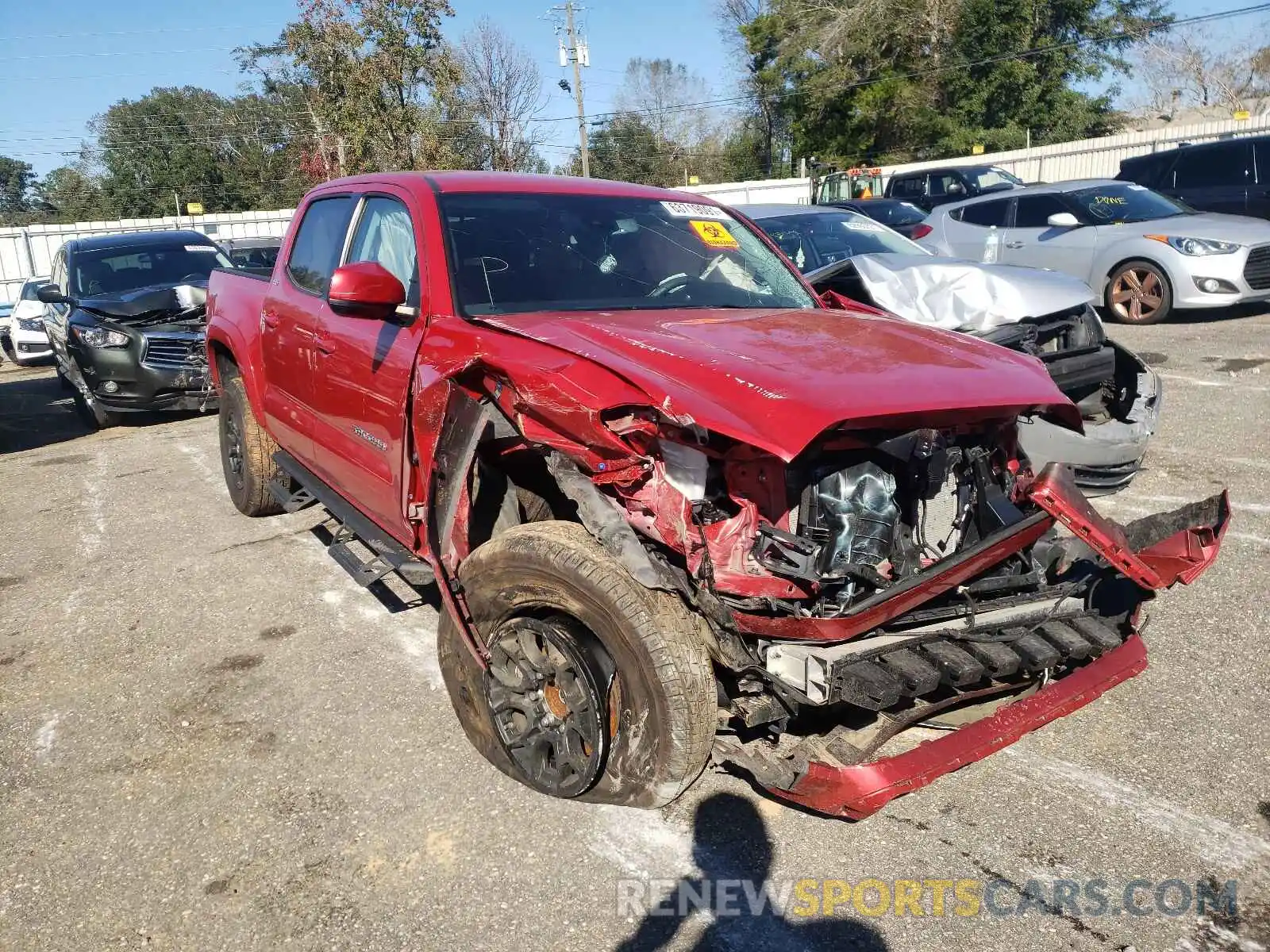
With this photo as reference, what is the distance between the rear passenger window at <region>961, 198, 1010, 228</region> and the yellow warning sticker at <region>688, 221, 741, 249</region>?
9.25m

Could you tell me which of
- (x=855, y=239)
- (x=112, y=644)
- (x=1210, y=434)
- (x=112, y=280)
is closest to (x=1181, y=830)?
(x=112, y=644)

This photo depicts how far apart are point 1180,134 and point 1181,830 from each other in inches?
1208

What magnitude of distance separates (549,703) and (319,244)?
280 centimetres

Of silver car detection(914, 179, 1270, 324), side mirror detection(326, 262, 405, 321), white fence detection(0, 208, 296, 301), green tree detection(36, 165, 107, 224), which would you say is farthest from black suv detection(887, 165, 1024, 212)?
green tree detection(36, 165, 107, 224)

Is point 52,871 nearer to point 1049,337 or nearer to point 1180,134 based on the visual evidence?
point 1049,337

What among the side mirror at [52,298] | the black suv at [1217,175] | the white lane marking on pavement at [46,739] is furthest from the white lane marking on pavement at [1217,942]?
the black suv at [1217,175]

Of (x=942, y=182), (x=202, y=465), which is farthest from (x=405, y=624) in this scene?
(x=942, y=182)

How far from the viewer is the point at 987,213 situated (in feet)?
40.9

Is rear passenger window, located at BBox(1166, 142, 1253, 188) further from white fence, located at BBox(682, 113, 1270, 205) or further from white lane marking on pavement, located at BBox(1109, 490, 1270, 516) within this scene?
white fence, located at BBox(682, 113, 1270, 205)

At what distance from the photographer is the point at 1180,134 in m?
27.9

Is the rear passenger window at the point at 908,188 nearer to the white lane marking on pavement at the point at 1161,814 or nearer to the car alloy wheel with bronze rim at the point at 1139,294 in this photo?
the car alloy wheel with bronze rim at the point at 1139,294

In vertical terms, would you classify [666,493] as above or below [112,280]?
below

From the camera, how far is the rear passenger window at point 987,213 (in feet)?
40.5

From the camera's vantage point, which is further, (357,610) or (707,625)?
(357,610)
